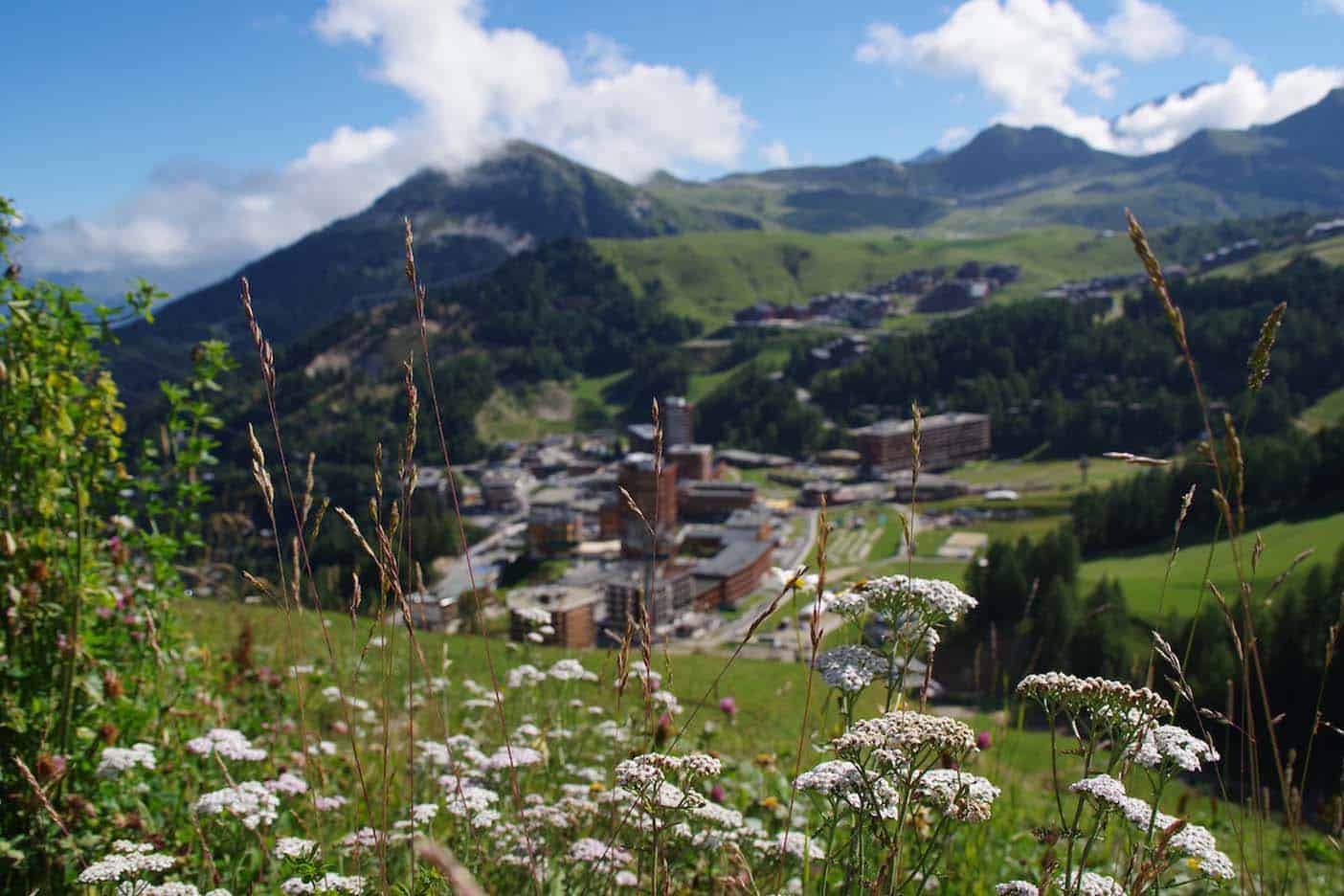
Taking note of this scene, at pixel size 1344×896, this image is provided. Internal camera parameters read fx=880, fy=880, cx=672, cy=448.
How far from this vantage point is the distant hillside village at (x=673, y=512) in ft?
166

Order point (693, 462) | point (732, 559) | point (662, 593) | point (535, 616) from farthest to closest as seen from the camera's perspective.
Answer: point (693, 462), point (732, 559), point (662, 593), point (535, 616)

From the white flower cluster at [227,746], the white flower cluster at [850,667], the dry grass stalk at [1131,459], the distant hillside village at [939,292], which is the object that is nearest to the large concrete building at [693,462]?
the distant hillside village at [939,292]

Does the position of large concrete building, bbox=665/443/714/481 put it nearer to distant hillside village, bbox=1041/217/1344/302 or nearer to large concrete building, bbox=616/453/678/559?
large concrete building, bbox=616/453/678/559

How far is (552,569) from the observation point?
6831 centimetres

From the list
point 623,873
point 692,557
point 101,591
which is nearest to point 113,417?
point 101,591

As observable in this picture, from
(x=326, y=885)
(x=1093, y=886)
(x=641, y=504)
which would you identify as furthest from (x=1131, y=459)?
(x=641, y=504)

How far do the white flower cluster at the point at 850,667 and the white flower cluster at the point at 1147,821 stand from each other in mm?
629

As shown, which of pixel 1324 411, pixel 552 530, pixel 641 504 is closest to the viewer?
pixel 641 504

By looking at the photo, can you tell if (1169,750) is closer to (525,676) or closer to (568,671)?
(568,671)

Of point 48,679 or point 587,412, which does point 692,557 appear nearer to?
point 48,679

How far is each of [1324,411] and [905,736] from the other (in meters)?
105

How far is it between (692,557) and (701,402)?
59.4m

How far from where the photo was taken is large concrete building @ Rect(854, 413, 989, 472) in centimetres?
9325

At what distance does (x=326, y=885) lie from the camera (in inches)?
100.0
